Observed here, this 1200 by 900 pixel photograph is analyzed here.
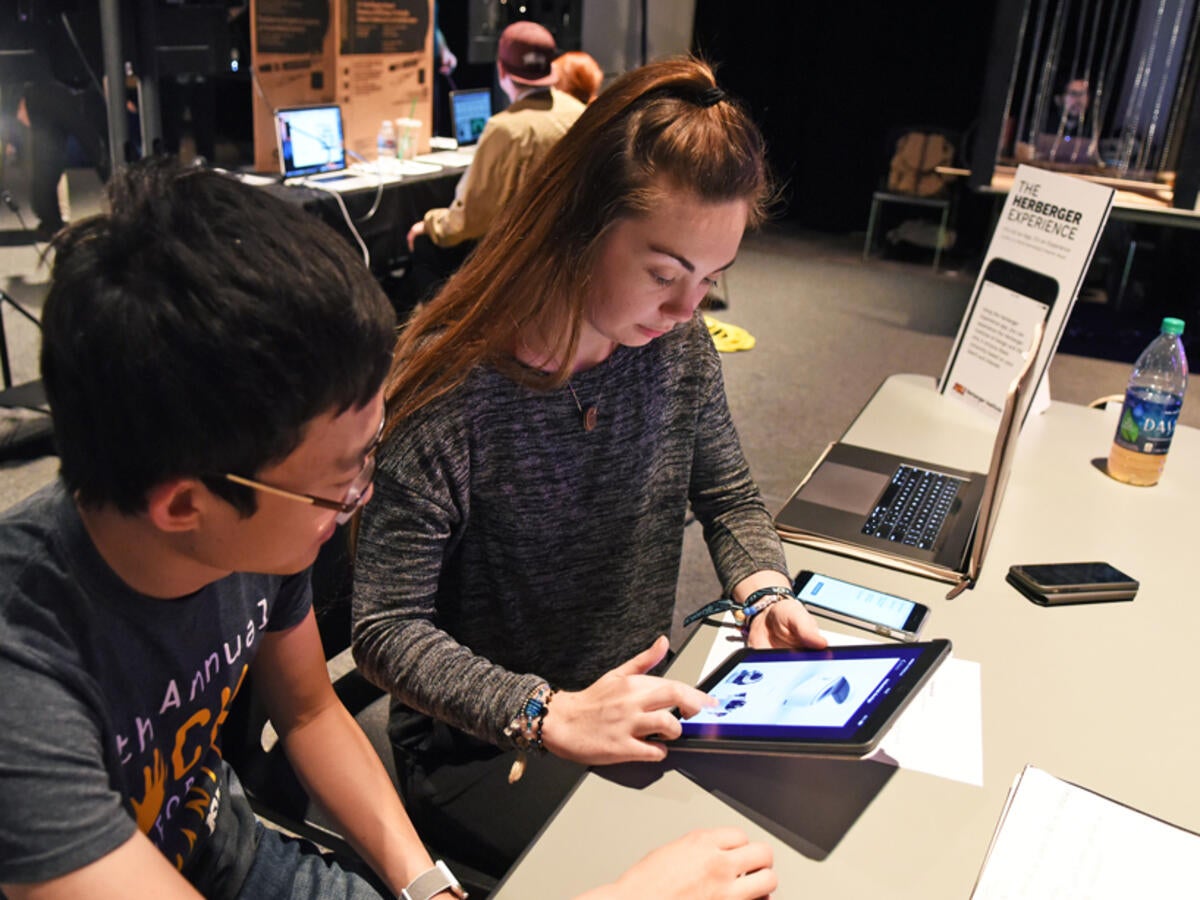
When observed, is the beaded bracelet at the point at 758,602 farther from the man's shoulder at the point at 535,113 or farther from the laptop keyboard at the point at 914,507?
the man's shoulder at the point at 535,113

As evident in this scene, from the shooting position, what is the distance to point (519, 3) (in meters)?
6.27

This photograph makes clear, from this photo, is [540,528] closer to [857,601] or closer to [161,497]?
[857,601]

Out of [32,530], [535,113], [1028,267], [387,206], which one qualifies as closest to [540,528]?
[32,530]

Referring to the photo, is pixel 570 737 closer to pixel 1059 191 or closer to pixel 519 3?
pixel 1059 191

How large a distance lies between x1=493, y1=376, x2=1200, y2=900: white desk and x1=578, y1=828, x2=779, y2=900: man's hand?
3 cm

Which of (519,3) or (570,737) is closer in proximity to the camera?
(570,737)

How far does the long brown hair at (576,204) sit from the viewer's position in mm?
1115

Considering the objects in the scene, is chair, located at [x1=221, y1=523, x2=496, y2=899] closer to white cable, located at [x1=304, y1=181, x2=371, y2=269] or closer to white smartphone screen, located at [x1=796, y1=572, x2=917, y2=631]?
white smartphone screen, located at [x1=796, y1=572, x2=917, y2=631]

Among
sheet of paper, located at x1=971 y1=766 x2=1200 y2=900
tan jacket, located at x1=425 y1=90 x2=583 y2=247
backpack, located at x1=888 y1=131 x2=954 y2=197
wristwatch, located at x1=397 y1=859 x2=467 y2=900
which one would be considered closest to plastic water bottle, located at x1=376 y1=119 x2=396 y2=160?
tan jacket, located at x1=425 y1=90 x2=583 y2=247

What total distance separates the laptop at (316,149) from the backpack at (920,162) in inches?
140

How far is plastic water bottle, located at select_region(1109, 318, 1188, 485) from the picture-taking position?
1.64 metres

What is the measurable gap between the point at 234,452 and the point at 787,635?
0.69 meters

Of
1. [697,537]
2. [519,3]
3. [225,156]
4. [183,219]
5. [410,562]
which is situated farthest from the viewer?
[519,3]

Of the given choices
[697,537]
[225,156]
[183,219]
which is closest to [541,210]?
[183,219]
